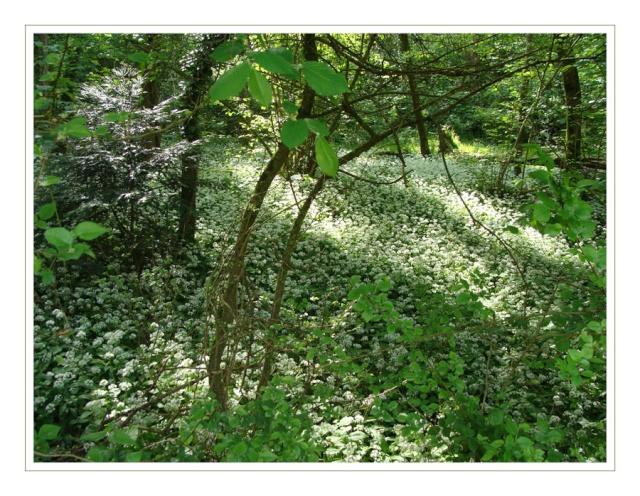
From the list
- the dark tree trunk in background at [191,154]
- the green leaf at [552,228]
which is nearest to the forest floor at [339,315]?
the green leaf at [552,228]

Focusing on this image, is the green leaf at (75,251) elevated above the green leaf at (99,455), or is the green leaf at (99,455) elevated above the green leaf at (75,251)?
the green leaf at (75,251)

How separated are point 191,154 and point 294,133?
4.59 meters

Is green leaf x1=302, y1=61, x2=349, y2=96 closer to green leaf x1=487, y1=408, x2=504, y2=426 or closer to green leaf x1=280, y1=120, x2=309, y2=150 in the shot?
green leaf x1=280, y1=120, x2=309, y2=150

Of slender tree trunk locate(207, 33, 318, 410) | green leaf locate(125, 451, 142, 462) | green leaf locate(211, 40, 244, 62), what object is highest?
green leaf locate(211, 40, 244, 62)

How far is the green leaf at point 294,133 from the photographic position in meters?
1.03

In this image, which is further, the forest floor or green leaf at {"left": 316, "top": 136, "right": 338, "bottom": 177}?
the forest floor

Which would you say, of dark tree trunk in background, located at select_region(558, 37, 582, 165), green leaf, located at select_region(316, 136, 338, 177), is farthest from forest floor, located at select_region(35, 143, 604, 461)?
dark tree trunk in background, located at select_region(558, 37, 582, 165)

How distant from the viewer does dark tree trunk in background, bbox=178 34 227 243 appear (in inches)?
171

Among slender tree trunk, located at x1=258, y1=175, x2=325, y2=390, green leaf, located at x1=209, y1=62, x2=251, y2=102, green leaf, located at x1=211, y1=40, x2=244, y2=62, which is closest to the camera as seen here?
green leaf, located at x1=209, y1=62, x2=251, y2=102

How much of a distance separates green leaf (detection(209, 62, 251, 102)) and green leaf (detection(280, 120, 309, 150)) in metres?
0.12

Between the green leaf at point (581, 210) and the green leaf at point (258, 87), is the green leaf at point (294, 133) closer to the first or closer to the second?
the green leaf at point (258, 87)

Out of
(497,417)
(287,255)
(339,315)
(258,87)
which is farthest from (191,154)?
(258,87)

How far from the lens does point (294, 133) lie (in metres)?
1.04

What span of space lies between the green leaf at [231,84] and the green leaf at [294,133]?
0.12 meters
